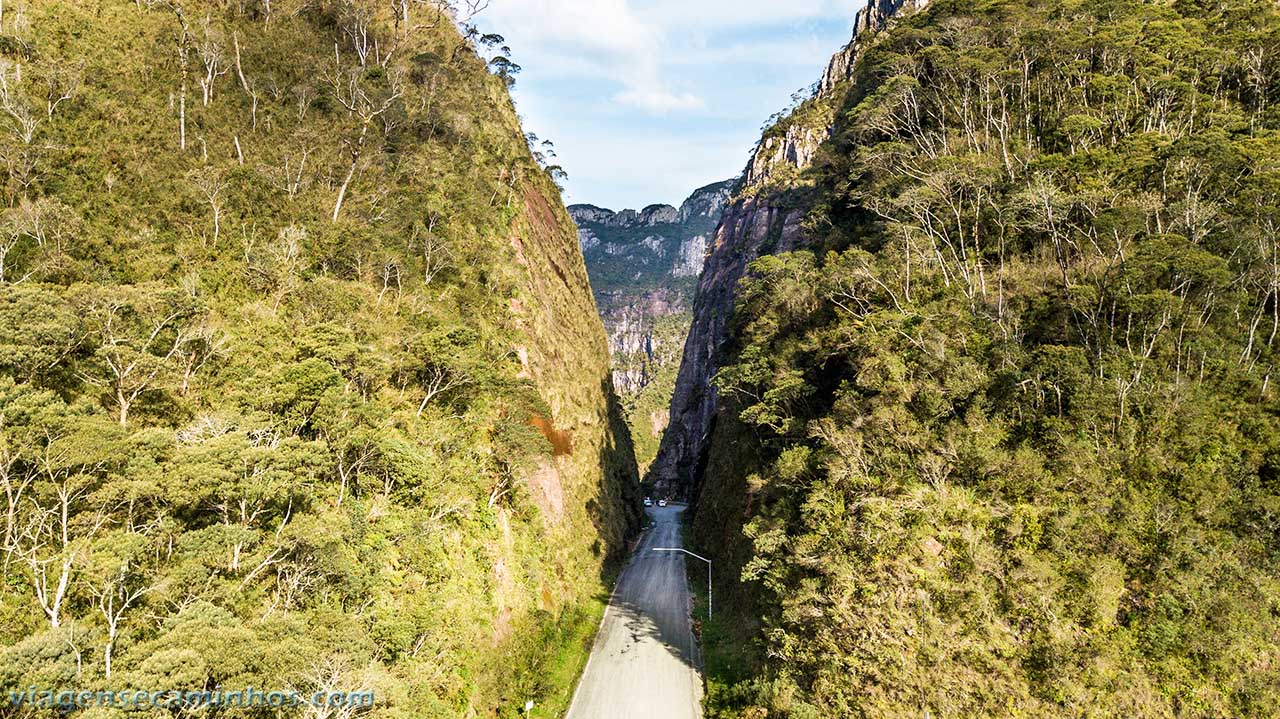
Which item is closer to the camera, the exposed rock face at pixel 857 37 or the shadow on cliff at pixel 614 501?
the shadow on cliff at pixel 614 501

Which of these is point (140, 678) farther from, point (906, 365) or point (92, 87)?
point (92, 87)

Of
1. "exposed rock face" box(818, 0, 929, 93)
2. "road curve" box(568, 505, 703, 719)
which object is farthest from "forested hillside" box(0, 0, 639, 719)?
"exposed rock face" box(818, 0, 929, 93)

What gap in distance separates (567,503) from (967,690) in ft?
85.5

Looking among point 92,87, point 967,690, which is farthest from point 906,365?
point 92,87

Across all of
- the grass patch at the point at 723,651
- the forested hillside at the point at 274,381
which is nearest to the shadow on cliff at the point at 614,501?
the forested hillside at the point at 274,381

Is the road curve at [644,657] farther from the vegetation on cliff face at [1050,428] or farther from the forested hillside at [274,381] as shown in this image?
the vegetation on cliff face at [1050,428]

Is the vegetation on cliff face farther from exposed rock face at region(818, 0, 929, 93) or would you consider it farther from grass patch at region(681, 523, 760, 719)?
exposed rock face at region(818, 0, 929, 93)

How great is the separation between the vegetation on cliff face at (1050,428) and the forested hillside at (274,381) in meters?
14.0

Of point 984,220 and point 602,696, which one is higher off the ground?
point 984,220

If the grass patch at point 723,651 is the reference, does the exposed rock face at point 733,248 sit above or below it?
above

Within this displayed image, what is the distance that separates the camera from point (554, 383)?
4219 centimetres

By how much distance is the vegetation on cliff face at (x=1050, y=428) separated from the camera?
19.0 meters

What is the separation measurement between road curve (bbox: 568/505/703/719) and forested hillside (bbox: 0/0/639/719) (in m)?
1.86

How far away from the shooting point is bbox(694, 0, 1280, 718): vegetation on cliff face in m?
19.0
